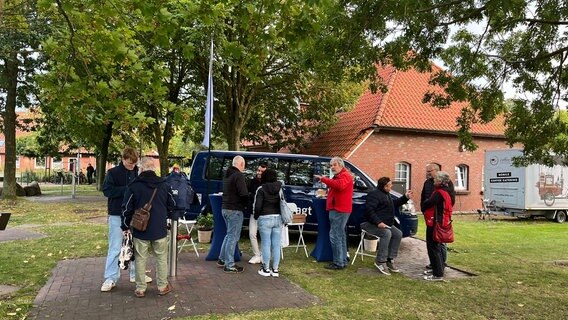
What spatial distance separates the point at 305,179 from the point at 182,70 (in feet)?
38.3

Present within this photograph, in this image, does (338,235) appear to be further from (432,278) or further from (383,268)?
(432,278)

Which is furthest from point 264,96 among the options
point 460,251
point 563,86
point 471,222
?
point 563,86

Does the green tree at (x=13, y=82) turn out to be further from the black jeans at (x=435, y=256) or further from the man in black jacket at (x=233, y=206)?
the black jeans at (x=435, y=256)

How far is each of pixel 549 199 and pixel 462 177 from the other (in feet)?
14.1

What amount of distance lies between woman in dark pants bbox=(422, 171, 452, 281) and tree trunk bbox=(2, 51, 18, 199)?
1887 centimetres

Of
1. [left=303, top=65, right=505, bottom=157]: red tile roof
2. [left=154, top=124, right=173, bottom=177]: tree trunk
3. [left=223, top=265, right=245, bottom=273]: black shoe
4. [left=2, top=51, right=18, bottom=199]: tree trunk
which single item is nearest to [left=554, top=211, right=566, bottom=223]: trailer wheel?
[left=303, top=65, right=505, bottom=157]: red tile roof

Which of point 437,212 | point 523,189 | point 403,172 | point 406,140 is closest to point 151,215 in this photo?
point 437,212

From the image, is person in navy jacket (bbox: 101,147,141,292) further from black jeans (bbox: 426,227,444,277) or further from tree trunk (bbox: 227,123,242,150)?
tree trunk (bbox: 227,123,242,150)

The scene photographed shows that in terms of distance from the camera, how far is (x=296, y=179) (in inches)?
443

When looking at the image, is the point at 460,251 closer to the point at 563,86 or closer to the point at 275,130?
the point at 563,86

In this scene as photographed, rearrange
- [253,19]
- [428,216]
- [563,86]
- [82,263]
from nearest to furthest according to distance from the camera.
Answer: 1. [253,19]
2. [428,216]
3. [82,263]
4. [563,86]

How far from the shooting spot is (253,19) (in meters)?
5.89

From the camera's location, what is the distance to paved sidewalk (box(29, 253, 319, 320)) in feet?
18.1

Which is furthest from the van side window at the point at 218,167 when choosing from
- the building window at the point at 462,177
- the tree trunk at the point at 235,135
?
the building window at the point at 462,177
